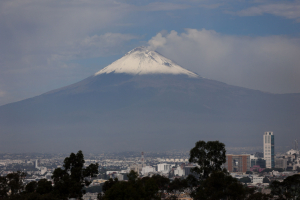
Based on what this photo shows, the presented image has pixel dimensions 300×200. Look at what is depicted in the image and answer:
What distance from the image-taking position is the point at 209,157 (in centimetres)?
4094

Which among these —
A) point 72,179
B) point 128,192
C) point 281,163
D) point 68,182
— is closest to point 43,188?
point 68,182

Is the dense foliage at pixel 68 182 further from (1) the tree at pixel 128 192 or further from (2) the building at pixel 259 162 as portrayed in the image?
(2) the building at pixel 259 162

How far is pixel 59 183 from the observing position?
40688mm

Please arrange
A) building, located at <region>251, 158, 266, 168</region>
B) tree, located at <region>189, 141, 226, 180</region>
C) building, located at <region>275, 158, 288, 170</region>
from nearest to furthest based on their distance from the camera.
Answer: tree, located at <region>189, 141, 226, 180</region>, building, located at <region>275, 158, 288, 170</region>, building, located at <region>251, 158, 266, 168</region>

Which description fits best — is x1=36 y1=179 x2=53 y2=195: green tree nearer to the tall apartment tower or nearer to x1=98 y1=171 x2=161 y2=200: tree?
x1=98 y1=171 x2=161 y2=200: tree

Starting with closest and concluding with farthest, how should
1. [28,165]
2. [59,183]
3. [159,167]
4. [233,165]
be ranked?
[59,183]
[233,165]
[159,167]
[28,165]

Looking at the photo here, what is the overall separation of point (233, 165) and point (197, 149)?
385 feet

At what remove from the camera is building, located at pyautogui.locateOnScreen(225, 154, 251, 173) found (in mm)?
153300

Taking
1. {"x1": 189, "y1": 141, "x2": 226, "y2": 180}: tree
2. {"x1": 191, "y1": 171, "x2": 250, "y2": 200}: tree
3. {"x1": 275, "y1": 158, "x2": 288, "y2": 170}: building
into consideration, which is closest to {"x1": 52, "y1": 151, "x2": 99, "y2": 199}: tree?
{"x1": 189, "y1": 141, "x2": 226, "y2": 180}: tree

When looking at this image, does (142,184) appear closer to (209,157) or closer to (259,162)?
(209,157)

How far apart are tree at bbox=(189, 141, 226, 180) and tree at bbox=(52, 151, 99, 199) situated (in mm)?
8576

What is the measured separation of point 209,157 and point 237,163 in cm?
11849

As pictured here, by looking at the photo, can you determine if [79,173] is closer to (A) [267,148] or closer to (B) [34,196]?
(B) [34,196]

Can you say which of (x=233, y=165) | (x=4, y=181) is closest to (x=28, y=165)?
(x=233, y=165)
